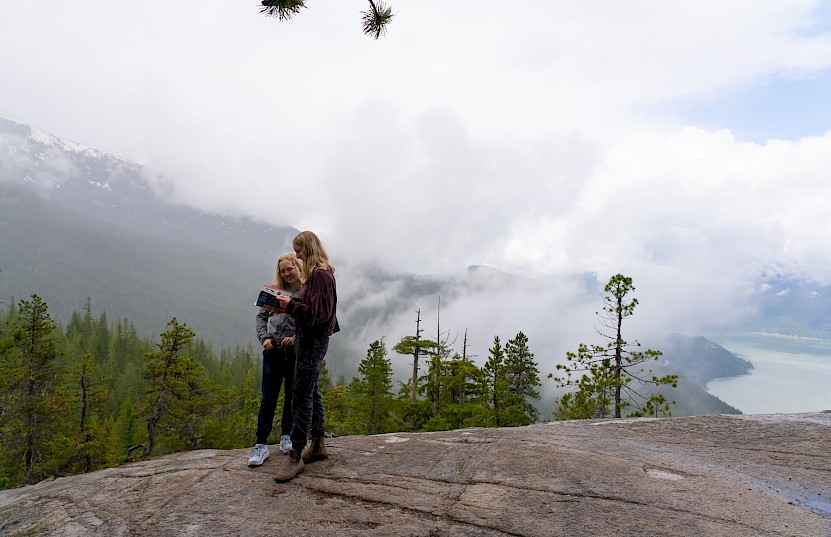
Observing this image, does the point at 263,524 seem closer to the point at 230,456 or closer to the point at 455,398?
the point at 230,456

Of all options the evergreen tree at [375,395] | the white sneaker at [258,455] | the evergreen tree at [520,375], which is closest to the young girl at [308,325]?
the white sneaker at [258,455]

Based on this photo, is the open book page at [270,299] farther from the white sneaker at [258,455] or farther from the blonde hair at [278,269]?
the white sneaker at [258,455]

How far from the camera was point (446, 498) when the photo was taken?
4512mm

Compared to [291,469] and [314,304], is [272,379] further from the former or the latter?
[314,304]

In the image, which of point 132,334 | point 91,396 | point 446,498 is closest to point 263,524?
point 446,498

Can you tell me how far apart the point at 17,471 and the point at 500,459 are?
42124 mm

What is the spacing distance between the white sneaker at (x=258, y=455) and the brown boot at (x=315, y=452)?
52 centimetres

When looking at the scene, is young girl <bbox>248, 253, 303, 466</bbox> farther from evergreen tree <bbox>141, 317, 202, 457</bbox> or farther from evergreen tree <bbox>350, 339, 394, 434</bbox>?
evergreen tree <bbox>350, 339, 394, 434</bbox>

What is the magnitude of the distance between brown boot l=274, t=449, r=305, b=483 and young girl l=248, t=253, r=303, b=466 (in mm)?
565

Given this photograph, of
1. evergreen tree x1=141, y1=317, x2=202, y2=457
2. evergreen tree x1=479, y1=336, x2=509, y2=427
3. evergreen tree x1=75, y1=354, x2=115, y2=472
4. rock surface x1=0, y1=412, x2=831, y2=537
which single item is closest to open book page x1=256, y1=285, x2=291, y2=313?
rock surface x1=0, y1=412, x2=831, y2=537

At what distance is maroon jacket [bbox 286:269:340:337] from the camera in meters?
4.90

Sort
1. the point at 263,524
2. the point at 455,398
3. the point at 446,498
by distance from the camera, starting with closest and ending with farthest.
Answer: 1. the point at 263,524
2. the point at 446,498
3. the point at 455,398

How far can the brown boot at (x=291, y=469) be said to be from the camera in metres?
4.91

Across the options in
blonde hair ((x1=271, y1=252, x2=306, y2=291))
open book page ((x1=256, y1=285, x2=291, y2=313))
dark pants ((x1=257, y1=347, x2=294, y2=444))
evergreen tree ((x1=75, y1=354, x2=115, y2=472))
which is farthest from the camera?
evergreen tree ((x1=75, y1=354, x2=115, y2=472))
